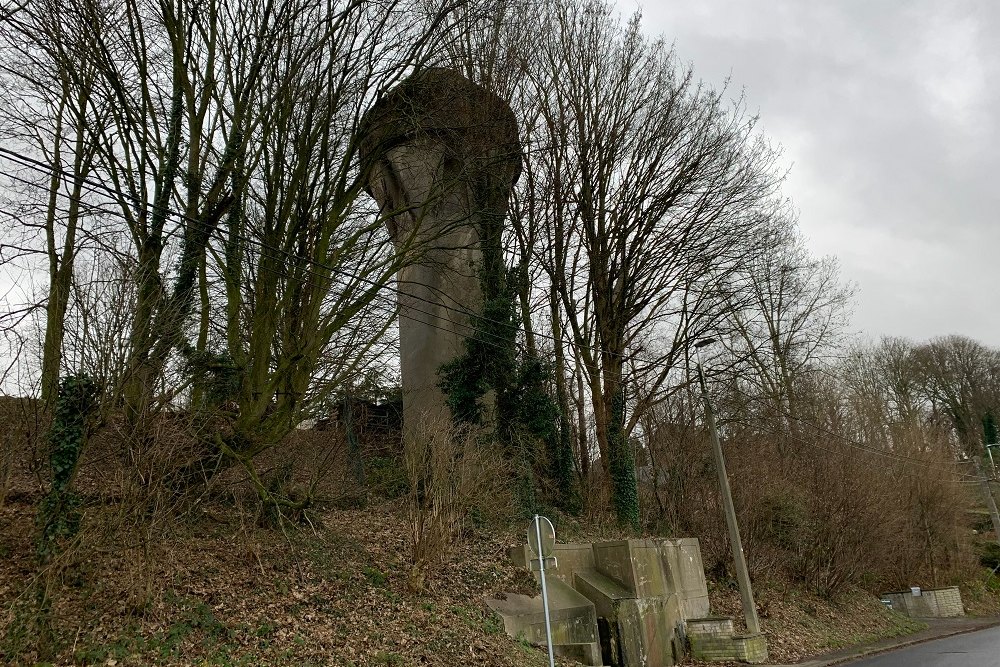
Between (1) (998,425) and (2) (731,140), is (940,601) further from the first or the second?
(1) (998,425)

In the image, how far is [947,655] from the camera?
15930 mm

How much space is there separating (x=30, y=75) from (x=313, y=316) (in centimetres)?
597

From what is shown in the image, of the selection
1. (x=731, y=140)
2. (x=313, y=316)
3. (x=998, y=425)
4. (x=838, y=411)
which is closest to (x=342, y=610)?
(x=313, y=316)

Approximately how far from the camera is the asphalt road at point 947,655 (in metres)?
14.4

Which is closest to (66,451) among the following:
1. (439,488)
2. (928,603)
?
(439,488)

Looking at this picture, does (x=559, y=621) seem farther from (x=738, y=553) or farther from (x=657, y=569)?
(x=738, y=553)

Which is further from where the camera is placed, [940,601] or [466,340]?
[940,601]

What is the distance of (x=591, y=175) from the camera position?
72.4 ft

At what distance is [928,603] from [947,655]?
1304 centimetres

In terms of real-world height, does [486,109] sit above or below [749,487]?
above

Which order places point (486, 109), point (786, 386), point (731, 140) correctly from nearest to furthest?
point (486, 109), point (731, 140), point (786, 386)

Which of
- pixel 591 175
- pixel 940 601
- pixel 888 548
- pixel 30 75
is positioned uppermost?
pixel 591 175

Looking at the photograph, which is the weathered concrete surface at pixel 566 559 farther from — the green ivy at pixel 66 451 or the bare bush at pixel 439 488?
the green ivy at pixel 66 451

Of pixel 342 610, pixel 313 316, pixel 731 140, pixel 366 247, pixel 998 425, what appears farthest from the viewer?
pixel 998 425
